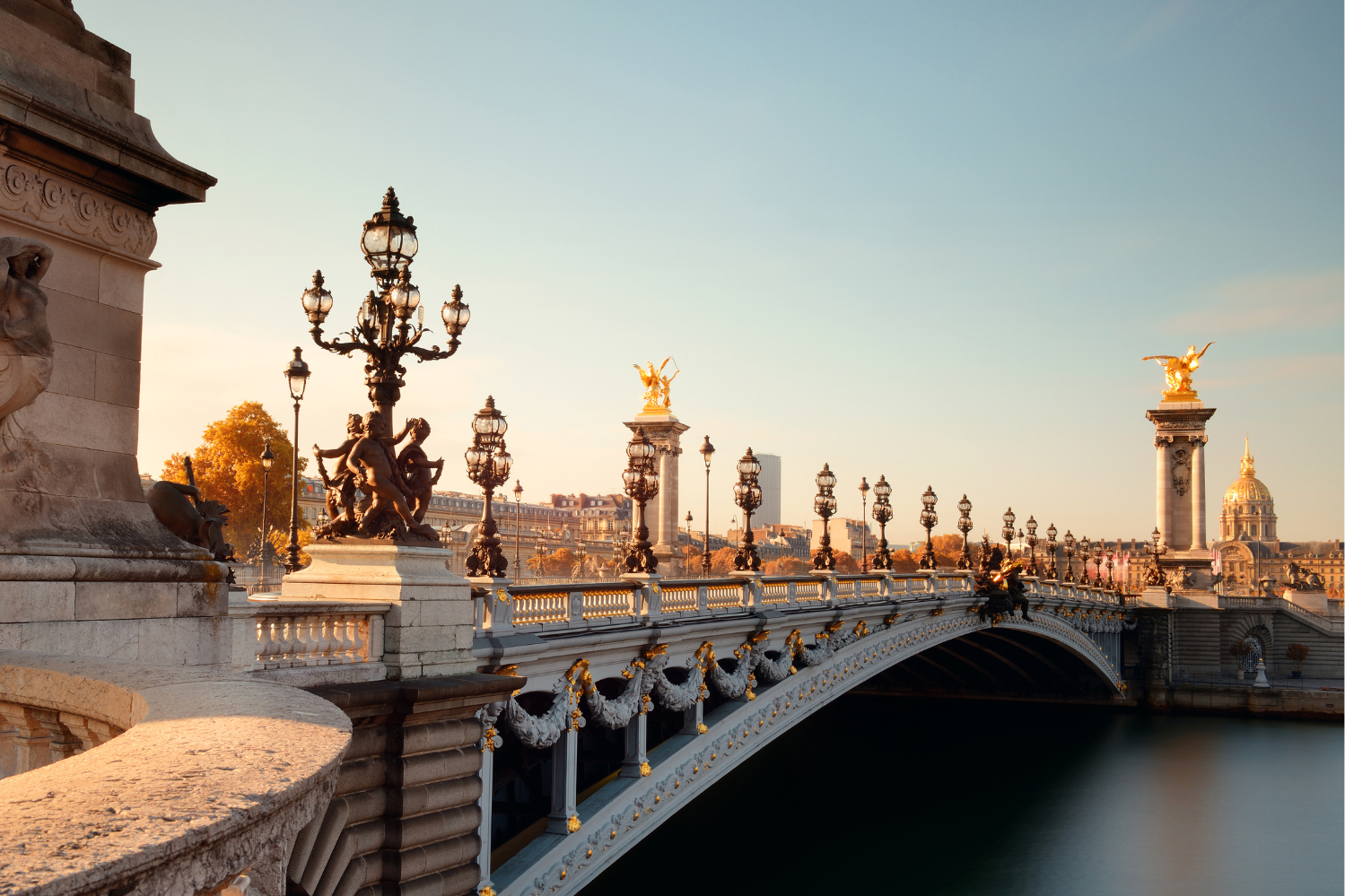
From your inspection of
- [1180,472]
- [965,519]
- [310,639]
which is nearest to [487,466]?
[310,639]

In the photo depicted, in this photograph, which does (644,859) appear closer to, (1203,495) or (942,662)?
(942,662)

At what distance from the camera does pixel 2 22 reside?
324 inches

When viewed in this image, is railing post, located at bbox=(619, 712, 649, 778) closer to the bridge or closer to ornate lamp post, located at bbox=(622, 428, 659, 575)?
the bridge

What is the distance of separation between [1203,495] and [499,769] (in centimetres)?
7097

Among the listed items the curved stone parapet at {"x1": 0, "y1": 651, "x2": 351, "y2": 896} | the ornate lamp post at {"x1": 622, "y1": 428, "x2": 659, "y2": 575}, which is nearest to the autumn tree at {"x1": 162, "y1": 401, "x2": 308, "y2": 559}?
the ornate lamp post at {"x1": 622, "y1": 428, "x2": 659, "y2": 575}

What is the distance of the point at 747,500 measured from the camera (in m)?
25.0

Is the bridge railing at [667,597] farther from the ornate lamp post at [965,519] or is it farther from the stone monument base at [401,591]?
the ornate lamp post at [965,519]

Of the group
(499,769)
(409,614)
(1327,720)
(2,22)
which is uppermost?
(2,22)

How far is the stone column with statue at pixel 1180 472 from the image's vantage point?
77.5 metres

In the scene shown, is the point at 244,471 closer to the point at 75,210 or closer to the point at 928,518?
the point at 928,518

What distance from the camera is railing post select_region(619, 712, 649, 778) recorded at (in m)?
18.3

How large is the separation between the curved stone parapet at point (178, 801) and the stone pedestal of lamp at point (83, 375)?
3607 mm

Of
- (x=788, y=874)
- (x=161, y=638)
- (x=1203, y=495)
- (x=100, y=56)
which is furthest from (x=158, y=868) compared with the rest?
(x=1203, y=495)

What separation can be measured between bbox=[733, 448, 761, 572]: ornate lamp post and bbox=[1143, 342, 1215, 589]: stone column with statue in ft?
196
